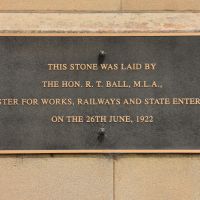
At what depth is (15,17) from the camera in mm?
6195

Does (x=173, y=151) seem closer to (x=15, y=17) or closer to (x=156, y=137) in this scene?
(x=156, y=137)

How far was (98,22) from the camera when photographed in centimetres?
617

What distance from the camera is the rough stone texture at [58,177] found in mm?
6020

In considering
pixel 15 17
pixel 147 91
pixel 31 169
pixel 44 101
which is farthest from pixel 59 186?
pixel 15 17

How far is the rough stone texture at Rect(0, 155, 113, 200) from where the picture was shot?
602 cm

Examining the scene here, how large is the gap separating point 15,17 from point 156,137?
1.65 m

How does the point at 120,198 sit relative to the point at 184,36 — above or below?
below
